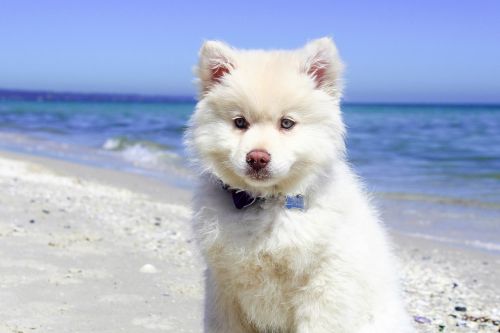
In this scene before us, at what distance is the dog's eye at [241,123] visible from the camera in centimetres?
337

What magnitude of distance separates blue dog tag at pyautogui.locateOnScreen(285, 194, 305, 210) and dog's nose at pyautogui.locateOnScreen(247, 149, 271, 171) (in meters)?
0.37

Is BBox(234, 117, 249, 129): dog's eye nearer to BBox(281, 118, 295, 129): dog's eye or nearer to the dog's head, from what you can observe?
the dog's head

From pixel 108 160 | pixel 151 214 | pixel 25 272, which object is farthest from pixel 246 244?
pixel 108 160

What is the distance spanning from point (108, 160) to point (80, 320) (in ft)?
43.0

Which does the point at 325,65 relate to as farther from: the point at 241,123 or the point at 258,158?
the point at 258,158

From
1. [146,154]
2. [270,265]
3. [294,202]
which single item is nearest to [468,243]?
[294,202]

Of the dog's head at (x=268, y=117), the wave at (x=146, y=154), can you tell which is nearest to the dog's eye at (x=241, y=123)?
the dog's head at (x=268, y=117)

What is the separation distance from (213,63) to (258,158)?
675mm

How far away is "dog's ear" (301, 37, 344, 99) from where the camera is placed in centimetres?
352

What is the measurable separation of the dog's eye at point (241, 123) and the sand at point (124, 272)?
118 cm

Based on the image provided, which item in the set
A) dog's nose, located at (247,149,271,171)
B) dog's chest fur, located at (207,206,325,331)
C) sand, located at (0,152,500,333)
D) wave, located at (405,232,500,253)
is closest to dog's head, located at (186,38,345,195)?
dog's nose, located at (247,149,271,171)

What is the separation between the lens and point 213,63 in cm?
357

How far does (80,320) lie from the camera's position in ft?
15.1

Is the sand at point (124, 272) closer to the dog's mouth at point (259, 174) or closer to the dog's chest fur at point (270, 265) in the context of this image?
the dog's chest fur at point (270, 265)
